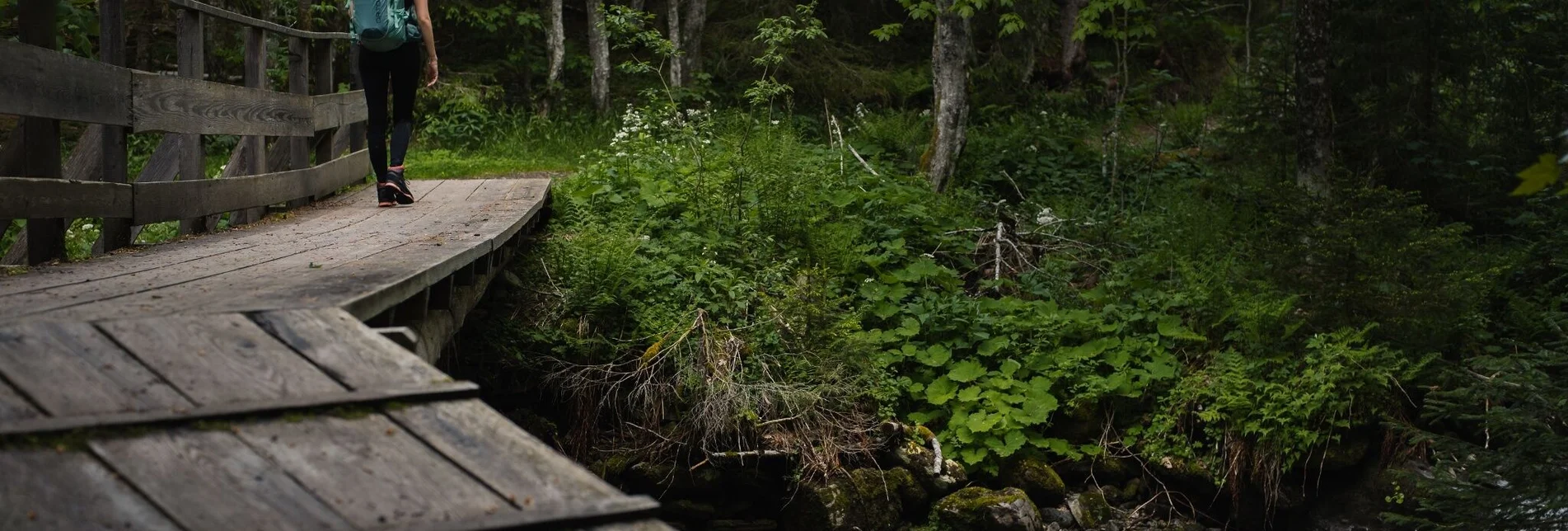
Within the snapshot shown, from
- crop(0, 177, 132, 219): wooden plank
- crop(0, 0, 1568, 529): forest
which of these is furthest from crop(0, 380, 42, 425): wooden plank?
crop(0, 0, 1568, 529): forest

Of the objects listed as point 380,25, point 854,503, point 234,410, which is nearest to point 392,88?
point 380,25

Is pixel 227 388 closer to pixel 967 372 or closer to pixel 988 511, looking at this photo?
pixel 988 511

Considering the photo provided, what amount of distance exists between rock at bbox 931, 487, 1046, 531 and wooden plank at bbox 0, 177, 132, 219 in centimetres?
504

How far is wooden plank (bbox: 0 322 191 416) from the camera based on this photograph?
2574 millimetres

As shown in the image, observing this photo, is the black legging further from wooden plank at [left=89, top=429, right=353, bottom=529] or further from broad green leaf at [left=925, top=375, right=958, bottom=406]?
wooden plank at [left=89, top=429, right=353, bottom=529]

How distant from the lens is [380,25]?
23.7 feet

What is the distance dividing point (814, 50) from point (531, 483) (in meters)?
16.1

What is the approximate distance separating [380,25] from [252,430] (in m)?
5.16

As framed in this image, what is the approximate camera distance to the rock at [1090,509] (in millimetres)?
7816

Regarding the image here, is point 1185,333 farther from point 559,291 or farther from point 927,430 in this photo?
point 559,291

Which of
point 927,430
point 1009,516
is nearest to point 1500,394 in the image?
point 1009,516

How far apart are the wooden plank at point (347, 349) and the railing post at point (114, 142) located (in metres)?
3.33

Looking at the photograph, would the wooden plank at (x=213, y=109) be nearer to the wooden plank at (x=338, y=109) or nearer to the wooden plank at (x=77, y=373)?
the wooden plank at (x=338, y=109)

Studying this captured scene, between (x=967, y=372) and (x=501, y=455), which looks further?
(x=967, y=372)
